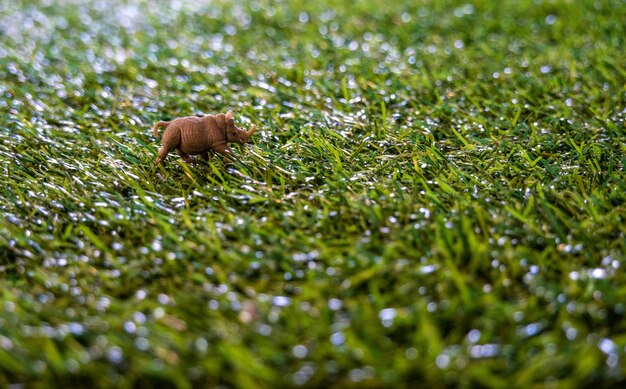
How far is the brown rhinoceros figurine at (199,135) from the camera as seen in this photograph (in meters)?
2.21

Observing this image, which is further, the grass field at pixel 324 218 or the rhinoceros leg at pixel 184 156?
the rhinoceros leg at pixel 184 156

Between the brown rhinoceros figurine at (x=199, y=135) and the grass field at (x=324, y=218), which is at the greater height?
the brown rhinoceros figurine at (x=199, y=135)

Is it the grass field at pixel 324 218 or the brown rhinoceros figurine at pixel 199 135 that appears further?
the brown rhinoceros figurine at pixel 199 135

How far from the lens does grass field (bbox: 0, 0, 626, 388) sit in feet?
4.87

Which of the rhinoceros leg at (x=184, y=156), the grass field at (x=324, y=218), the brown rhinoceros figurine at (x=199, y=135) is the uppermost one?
the brown rhinoceros figurine at (x=199, y=135)

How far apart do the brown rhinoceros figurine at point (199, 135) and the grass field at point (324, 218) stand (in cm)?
7

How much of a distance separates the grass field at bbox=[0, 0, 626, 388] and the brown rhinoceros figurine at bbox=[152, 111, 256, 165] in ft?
0.23

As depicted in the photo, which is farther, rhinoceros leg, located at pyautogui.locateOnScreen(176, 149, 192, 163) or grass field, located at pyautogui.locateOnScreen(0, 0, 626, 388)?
rhinoceros leg, located at pyautogui.locateOnScreen(176, 149, 192, 163)

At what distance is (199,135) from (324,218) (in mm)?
550

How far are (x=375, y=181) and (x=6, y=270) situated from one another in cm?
116

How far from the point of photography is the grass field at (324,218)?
4.87ft

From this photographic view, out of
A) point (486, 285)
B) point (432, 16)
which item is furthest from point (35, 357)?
point (432, 16)

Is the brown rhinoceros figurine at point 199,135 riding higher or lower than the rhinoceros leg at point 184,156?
higher

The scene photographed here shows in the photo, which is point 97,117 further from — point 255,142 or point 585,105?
point 585,105
